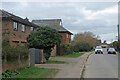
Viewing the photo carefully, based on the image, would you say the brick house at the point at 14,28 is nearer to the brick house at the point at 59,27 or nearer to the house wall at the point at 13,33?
the house wall at the point at 13,33

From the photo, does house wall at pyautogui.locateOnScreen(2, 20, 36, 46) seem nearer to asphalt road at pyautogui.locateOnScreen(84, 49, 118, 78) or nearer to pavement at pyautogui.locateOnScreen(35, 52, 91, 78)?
pavement at pyautogui.locateOnScreen(35, 52, 91, 78)

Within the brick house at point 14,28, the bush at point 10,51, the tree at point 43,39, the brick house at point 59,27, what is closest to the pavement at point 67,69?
the bush at point 10,51

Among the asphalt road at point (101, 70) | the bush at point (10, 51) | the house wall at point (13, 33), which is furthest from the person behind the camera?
the house wall at point (13, 33)

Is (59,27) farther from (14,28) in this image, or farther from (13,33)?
A: (13,33)

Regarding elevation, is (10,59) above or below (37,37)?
below

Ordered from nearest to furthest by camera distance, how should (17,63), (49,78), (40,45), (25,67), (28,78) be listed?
(28,78)
(49,78)
(17,63)
(25,67)
(40,45)

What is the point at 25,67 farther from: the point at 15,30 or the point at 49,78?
the point at 15,30

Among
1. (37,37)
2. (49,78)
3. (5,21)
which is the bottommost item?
(49,78)

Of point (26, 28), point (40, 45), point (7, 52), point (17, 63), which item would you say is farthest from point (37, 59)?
point (26, 28)

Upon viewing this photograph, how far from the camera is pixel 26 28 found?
27.5 meters

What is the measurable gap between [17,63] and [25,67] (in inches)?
60.0

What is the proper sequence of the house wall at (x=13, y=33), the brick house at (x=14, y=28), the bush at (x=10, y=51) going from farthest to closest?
the brick house at (x=14, y=28)
the house wall at (x=13, y=33)
the bush at (x=10, y=51)

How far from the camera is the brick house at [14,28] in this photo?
21.8 meters

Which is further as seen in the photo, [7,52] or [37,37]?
[37,37]
